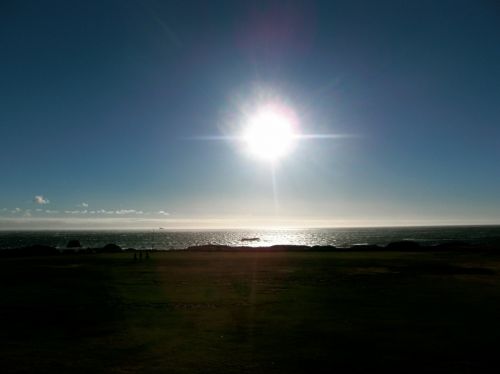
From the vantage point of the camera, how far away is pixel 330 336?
1417 cm

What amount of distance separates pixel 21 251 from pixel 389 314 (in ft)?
204

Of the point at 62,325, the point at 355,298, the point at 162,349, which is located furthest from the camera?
the point at 355,298

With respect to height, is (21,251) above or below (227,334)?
above

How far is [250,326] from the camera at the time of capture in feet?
51.6

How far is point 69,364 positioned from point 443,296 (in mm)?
18256

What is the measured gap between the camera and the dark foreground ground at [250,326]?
11.6m

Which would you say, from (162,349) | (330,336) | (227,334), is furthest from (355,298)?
(162,349)

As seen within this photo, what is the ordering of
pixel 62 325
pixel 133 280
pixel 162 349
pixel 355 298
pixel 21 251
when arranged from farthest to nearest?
1. pixel 21 251
2. pixel 133 280
3. pixel 355 298
4. pixel 62 325
5. pixel 162 349

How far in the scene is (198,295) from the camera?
74.8 feet

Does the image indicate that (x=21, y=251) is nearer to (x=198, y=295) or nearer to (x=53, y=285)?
(x=53, y=285)

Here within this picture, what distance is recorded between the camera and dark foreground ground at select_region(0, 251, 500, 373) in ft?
38.0

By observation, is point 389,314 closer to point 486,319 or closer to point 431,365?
point 486,319

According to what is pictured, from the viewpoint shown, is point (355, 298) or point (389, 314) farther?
point (355, 298)

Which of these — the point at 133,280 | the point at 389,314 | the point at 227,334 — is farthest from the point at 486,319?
the point at 133,280
